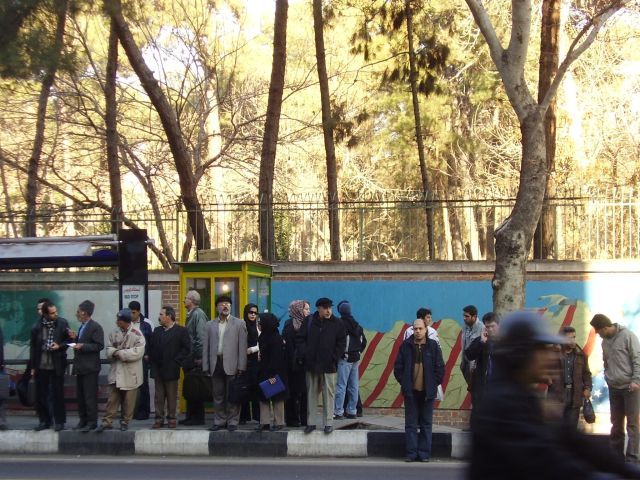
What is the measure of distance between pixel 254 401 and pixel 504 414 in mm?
10244

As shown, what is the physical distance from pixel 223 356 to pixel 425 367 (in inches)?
119

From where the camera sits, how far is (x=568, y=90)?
92.1 feet

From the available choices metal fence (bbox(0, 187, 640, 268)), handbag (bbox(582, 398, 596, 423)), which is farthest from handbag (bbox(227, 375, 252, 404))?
handbag (bbox(582, 398, 596, 423))

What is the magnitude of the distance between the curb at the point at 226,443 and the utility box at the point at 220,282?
246 centimetres

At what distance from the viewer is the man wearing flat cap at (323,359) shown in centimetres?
1223

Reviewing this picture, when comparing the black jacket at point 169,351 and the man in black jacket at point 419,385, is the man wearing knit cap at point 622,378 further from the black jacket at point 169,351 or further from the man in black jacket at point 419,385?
the black jacket at point 169,351

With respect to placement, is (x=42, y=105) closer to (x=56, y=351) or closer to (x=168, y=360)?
(x=56, y=351)

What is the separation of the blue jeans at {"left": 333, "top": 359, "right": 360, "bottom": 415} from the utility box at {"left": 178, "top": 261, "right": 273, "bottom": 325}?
1800mm

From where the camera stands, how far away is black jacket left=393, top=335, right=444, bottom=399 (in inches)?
454

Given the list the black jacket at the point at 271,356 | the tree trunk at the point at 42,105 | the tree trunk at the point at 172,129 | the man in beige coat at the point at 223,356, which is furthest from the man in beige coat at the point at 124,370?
the tree trunk at the point at 42,105

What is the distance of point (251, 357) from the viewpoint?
12992 millimetres

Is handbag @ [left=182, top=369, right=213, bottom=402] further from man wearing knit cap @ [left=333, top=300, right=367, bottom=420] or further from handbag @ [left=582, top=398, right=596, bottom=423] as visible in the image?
handbag @ [left=582, top=398, right=596, bottom=423]

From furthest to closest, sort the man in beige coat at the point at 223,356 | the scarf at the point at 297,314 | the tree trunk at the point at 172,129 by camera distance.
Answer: the tree trunk at the point at 172,129
the scarf at the point at 297,314
the man in beige coat at the point at 223,356

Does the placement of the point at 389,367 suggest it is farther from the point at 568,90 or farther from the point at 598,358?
the point at 568,90
